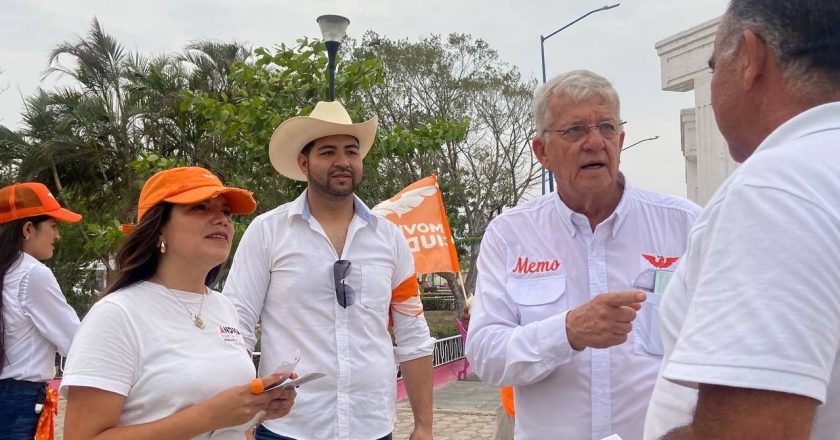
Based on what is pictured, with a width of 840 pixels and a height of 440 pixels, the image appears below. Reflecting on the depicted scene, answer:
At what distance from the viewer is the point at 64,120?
1688cm

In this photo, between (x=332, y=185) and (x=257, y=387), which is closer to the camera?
(x=257, y=387)

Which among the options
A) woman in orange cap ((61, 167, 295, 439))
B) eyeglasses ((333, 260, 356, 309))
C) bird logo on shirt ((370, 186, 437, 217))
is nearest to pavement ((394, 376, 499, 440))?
bird logo on shirt ((370, 186, 437, 217))

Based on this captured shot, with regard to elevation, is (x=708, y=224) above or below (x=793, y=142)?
below

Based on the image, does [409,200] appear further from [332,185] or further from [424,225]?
[332,185]

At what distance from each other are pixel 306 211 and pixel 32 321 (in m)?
1.89

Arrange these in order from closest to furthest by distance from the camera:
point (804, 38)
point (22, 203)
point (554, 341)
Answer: point (804, 38)
point (554, 341)
point (22, 203)

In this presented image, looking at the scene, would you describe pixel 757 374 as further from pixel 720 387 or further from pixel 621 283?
pixel 621 283

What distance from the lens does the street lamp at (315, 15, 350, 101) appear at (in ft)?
26.3

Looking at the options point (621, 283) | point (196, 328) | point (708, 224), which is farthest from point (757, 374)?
point (196, 328)

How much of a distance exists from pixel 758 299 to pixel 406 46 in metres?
22.9

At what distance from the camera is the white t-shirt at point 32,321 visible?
411 centimetres

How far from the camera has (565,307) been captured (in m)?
2.34

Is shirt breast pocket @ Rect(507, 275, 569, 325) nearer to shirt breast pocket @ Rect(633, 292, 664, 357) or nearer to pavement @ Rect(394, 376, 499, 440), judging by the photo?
shirt breast pocket @ Rect(633, 292, 664, 357)

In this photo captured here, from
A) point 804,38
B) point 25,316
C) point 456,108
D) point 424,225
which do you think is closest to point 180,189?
point 804,38
